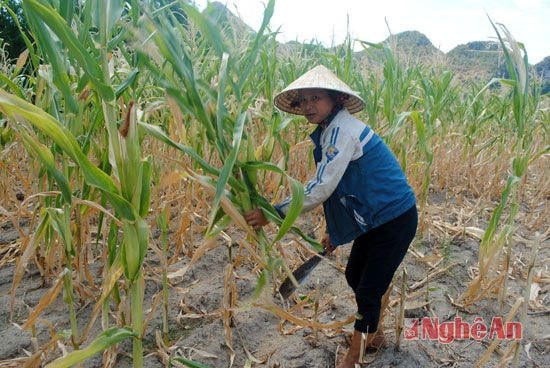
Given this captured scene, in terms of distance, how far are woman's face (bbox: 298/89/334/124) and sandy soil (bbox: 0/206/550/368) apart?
570mm

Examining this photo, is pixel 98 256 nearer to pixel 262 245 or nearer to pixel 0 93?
pixel 262 245

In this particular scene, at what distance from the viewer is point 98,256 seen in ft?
8.05

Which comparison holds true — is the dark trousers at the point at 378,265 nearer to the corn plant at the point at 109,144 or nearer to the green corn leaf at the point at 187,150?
the green corn leaf at the point at 187,150

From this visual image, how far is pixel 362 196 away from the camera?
180 centimetres

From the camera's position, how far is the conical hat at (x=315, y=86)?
1.71 metres

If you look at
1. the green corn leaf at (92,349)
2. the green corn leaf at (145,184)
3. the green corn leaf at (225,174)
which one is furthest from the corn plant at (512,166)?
the green corn leaf at (92,349)

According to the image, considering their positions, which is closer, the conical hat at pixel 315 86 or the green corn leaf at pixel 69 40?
the green corn leaf at pixel 69 40

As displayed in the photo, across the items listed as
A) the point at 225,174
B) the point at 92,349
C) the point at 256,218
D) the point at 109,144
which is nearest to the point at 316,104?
the point at 256,218

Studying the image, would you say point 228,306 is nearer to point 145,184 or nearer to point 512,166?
point 145,184

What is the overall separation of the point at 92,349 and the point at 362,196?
1.12 metres

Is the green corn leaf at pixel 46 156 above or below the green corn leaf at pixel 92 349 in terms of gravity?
above

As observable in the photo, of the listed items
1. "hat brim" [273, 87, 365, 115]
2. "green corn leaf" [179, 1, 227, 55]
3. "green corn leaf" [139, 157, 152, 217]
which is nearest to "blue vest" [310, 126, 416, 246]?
"hat brim" [273, 87, 365, 115]

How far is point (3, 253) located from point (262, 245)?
1812 mm

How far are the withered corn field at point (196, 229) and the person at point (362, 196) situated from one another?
0.38 feet
